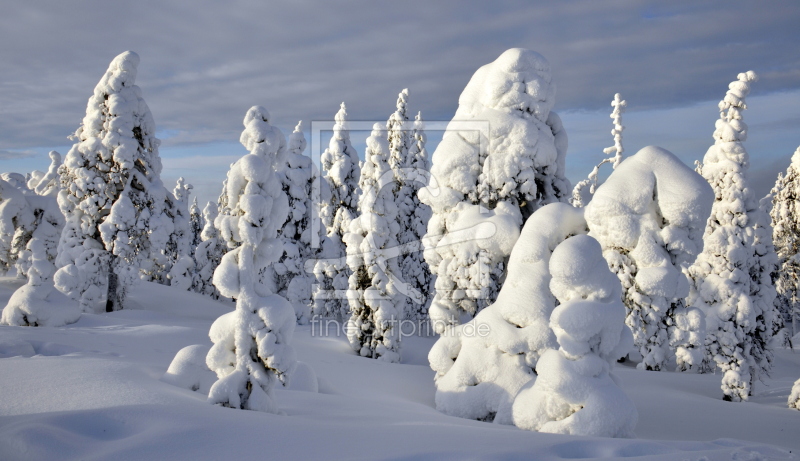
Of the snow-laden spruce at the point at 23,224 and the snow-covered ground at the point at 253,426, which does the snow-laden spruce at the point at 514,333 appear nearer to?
the snow-covered ground at the point at 253,426

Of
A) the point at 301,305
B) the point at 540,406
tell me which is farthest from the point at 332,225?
the point at 540,406

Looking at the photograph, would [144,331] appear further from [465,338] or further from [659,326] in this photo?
[659,326]

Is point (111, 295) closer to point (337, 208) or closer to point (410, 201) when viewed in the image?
point (337, 208)

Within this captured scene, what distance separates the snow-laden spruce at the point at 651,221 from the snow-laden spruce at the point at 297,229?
17.9 meters

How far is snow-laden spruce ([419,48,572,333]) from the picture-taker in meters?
12.8

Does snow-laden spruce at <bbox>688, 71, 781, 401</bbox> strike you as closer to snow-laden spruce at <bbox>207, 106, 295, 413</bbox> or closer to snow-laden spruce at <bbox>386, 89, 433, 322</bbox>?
snow-laden spruce at <bbox>386, 89, 433, 322</bbox>

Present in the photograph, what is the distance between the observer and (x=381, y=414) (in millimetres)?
8117

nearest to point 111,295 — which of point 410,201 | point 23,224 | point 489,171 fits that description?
point 23,224

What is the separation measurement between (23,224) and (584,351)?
2408 cm

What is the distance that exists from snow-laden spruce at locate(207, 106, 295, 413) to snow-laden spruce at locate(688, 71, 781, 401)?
13842 mm

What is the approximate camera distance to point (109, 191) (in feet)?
66.3

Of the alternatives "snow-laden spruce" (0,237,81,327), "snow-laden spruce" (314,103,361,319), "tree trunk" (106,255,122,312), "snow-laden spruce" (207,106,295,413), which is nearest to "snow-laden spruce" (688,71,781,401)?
"snow-laden spruce" (207,106,295,413)

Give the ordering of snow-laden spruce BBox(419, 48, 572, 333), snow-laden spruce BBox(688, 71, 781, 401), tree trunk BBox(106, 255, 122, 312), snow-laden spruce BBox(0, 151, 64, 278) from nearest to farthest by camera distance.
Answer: snow-laden spruce BBox(419, 48, 572, 333) < snow-laden spruce BBox(688, 71, 781, 401) < tree trunk BBox(106, 255, 122, 312) < snow-laden spruce BBox(0, 151, 64, 278)

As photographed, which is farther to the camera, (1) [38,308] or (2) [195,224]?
(2) [195,224]
